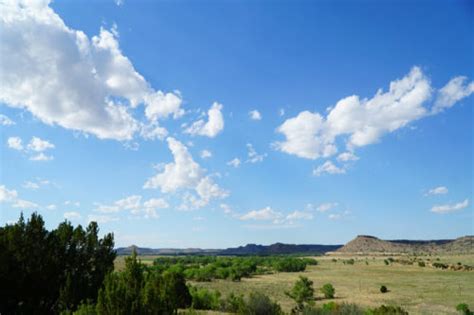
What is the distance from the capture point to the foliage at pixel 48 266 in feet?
62.7

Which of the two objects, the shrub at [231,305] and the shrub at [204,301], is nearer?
the shrub at [231,305]

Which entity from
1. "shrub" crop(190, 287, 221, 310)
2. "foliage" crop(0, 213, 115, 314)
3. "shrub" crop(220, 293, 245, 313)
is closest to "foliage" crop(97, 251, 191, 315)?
"foliage" crop(0, 213, 115, 314)

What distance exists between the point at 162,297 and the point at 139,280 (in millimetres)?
1228

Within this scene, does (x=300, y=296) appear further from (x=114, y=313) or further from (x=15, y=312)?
(x=114, y=313)

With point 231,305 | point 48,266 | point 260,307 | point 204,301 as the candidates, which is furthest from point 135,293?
point 204,301

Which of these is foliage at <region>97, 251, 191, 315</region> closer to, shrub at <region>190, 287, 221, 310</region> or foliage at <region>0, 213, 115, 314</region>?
foliage at <region>0, 213, 115, 314</region>

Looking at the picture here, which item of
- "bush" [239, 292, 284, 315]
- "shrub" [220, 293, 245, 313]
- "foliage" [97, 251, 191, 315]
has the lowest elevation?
"shrub" [220, 293, 245, 313]

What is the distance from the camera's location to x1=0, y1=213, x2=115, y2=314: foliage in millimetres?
19109

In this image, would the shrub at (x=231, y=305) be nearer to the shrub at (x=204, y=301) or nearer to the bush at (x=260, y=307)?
the shrub at (x=204, y=301)

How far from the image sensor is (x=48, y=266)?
66.6 ft

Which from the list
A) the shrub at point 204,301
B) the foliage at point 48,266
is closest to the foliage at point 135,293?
the foliage at point 48,266

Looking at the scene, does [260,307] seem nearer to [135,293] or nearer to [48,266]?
[48,266]

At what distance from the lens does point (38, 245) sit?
2042 cm

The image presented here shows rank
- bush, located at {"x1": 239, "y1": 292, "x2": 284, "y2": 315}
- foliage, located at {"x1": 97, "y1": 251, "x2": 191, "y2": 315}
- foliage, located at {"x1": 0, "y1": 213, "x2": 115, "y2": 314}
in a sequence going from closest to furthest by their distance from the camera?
foliage, located at {"x1": 97, "y1": 251, "x2": 191, "y2": 315} → foliage, located at {"x1": 0, "y1": 213, "x2": 115, "y2": 314} → bush, located at {"x1": 239, "y1": 292, "x2": 284, "y2": 315}
